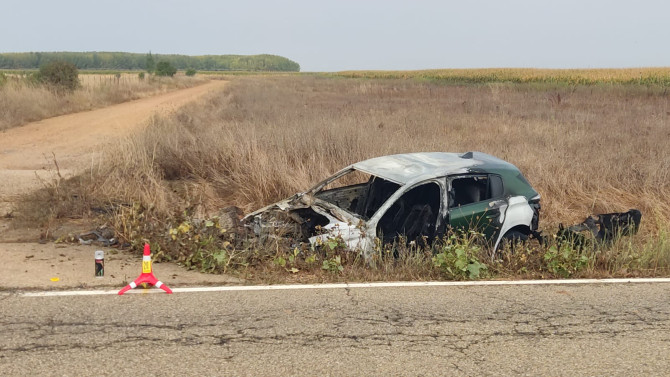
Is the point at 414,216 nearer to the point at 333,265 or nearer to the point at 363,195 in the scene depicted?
the point at 363,195

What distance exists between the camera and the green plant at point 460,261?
6.97 m

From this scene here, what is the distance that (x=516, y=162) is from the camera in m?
13.6

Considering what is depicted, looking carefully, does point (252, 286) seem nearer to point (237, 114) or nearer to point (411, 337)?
point (411, 337)

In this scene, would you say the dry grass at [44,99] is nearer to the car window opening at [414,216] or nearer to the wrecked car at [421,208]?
the wrecked car at [421,208]

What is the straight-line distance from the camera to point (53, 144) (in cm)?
1886

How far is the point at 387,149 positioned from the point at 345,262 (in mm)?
6606

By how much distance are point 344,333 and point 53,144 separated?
1658 cm

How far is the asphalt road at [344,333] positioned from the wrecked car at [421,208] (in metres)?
1.12

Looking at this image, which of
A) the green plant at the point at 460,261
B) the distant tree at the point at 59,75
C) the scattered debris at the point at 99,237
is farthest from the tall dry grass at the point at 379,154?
the distant tree at the point at 59,75

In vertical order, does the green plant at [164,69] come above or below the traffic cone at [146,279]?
above

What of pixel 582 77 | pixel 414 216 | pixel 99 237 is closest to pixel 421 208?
pixel 414 216

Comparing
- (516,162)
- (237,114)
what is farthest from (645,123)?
(237,114)

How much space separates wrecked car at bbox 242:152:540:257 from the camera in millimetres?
7305

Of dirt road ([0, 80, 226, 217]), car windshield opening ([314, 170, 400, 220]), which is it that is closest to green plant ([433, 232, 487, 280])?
car windshield opening ([314, 170, 400, 220])
